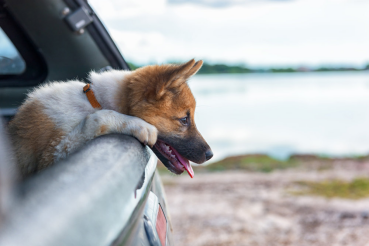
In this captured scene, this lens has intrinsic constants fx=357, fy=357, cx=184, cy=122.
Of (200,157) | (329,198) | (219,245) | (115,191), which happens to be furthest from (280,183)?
(115,191)

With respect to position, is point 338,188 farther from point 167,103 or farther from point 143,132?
point 143,132

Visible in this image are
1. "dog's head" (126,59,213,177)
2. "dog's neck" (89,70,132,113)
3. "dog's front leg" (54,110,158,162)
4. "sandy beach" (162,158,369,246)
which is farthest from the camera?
"sandy beach" (162,158,369,246)

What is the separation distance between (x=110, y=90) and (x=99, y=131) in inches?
24.6

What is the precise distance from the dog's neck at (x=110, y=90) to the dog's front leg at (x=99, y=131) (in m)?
0.41

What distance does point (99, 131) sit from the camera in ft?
5.54

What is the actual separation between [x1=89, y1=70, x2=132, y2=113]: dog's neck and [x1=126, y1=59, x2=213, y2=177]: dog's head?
55 millimetres

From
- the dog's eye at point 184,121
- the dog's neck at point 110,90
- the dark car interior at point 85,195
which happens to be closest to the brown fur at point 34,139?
the dark car interior at point 85,195

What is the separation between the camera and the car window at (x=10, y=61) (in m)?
3.03

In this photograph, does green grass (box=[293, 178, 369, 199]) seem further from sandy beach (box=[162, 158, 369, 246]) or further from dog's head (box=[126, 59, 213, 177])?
dog's head (box=[126, 59, 213, 177])

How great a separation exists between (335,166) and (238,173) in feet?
9.83

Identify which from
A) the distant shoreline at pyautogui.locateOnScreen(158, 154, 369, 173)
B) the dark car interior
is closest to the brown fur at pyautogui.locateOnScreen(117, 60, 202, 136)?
the dark car interior

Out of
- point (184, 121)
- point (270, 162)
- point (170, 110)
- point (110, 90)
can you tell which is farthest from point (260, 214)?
point (270, 162)

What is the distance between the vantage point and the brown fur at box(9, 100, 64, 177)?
1.77 meters

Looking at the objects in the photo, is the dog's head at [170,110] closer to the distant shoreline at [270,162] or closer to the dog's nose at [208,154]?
the dog's nose at [208,154]
